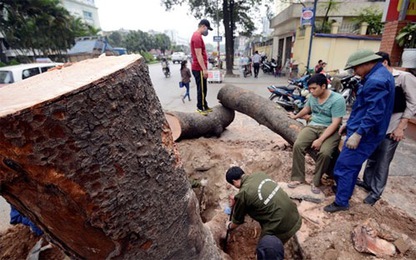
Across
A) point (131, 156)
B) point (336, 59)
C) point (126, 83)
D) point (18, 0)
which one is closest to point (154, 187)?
point (131, 156)

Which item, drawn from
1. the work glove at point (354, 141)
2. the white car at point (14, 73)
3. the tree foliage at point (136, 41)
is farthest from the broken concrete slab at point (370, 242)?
the tree foliage at point (136, 41)

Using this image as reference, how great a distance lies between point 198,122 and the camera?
450 cm

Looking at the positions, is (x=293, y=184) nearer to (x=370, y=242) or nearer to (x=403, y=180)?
(x=370, y=242)

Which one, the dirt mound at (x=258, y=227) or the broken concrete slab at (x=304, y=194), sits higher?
the broken concrete slab at (x=304, y=194)

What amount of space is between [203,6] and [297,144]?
658 inches

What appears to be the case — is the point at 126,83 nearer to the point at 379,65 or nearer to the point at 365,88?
the point at 365,88

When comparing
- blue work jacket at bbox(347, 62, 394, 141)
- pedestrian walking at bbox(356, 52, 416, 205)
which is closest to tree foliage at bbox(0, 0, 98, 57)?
blue work jacket at bbox(347, 62, 394, 141)

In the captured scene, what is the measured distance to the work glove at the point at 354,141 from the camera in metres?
2.26

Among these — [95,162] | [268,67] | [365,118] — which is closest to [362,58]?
[365,118]

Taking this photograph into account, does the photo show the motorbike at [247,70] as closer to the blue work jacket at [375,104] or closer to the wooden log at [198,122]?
the wooden log at [198,122]

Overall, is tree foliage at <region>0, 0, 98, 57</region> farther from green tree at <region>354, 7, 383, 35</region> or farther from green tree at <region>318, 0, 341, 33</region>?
green tree at <region>354, 7, 383, 35</region>

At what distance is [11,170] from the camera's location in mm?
852

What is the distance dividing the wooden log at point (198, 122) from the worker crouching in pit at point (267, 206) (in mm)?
2038

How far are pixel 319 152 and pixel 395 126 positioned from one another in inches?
31.2
